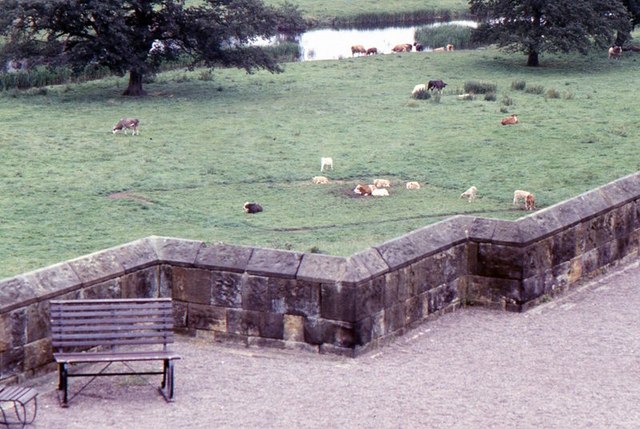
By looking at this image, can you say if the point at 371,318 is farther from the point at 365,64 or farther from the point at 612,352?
the point at 365,64

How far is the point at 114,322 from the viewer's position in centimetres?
1180

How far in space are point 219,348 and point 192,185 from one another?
62.7 ft

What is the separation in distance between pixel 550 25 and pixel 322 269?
141 ft

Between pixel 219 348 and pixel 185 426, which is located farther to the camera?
pixel 219 348

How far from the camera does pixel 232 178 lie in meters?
32.8

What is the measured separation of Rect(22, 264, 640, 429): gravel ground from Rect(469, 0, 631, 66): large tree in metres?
39.3

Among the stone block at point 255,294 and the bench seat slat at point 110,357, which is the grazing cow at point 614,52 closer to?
the stone block at point 255,294

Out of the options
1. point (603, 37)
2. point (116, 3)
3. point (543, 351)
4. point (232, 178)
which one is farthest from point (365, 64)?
point (543, 351)

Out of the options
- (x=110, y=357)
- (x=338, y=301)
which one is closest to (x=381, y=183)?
(x=338, y=301)

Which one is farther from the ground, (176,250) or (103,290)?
(176,250)

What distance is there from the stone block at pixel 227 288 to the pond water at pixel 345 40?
1862 inches

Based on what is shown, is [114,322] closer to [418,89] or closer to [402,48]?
[418,89]

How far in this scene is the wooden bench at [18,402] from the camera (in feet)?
34.5

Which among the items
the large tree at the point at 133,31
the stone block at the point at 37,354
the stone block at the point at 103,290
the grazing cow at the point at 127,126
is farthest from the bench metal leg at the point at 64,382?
the large tree at the point at 133,31
